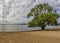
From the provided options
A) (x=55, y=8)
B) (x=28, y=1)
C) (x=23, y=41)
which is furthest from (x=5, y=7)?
(x=55, y=8)

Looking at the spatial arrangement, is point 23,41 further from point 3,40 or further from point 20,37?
point 3,40

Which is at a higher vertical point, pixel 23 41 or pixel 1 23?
pixel 1 23

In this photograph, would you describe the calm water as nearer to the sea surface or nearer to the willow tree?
the sea surface

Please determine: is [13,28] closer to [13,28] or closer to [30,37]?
[13,28]

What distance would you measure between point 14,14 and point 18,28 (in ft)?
0.86

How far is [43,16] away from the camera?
3.06 m

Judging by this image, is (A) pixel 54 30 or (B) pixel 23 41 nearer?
(B) pixel 23 41

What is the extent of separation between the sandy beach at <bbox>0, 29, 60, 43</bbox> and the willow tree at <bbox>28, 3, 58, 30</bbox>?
0.55 feet

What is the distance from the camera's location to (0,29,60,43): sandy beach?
2.85 m

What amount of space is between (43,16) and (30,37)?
471 mm

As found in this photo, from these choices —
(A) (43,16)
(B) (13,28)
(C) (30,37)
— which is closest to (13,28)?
(B) (13,28)

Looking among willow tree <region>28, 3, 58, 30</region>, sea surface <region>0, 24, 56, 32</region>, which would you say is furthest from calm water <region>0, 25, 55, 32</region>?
willow tree <region>28, 3, 58, 30</region>

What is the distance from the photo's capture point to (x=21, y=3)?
9.79 ft

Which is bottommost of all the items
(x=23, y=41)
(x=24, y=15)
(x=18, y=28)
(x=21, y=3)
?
(x=23, y=41)
